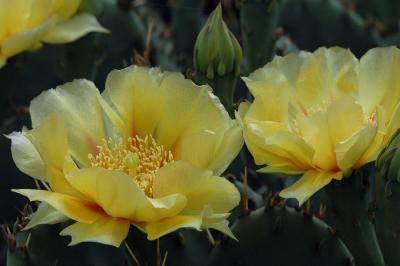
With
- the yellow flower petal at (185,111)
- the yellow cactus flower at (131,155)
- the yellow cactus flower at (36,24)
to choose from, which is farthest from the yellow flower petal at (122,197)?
the yellow cactus flower at (36,24)

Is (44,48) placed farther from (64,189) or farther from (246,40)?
(64,189)

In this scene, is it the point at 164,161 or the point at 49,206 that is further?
the point at 164,161

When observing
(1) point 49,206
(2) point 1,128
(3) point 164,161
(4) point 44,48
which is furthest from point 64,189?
(4) point 44,48

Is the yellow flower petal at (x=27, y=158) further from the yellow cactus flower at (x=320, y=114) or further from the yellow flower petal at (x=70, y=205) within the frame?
the yellow cactus flower at (x=320, y=114)

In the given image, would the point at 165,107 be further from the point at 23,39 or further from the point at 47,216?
the point at 23,39

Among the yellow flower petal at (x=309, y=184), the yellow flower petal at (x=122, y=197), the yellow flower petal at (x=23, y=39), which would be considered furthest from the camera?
the yellow flower petal at (x=23, y=39)

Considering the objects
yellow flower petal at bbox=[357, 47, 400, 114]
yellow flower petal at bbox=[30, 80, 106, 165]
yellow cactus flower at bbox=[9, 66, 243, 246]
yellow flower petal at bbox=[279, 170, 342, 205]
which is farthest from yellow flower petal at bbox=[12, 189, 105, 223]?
yellow flower petal at bbox=[357, 47, 400, 114]

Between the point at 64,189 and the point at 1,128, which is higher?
the point at 64,189
